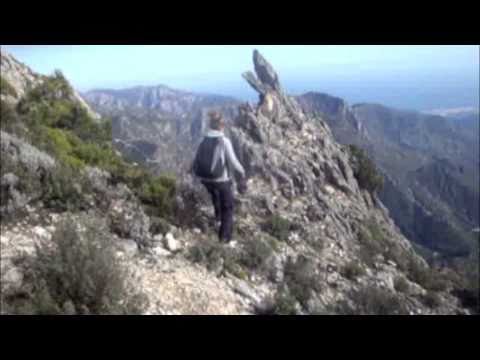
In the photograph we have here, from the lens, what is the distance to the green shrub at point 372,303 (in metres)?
8.97

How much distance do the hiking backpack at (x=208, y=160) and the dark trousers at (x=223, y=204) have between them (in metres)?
0.17

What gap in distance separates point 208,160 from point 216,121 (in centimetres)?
53

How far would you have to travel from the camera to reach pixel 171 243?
25.5 ft

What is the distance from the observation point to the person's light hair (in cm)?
734

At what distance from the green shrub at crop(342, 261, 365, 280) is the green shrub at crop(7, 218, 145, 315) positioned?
20.1 feet

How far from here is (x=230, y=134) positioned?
16.5 meters

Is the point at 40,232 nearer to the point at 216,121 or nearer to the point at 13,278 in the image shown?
the point at 13,278

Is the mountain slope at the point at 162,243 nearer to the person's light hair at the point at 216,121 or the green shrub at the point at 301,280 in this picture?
the green shrub at the point at 301,280

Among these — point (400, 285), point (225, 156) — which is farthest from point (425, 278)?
→ point (225, 156)

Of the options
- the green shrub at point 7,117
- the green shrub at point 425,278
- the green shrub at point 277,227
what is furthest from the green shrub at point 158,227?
the green shrub at point 425,278
